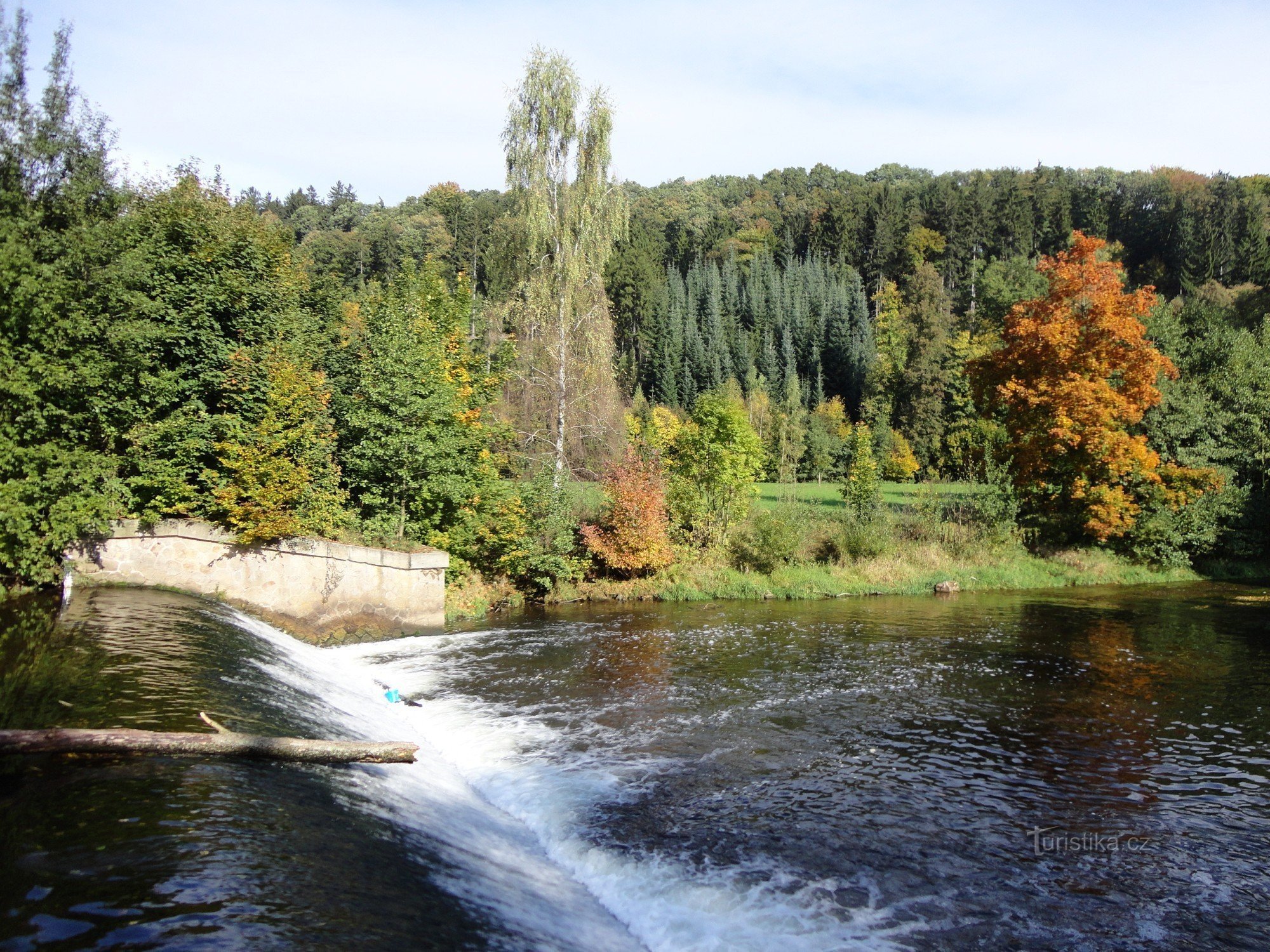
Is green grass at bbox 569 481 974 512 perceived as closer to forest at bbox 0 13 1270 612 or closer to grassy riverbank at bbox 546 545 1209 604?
forest at bbox 0 13 1270 612

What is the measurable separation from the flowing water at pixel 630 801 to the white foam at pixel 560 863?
3 cm

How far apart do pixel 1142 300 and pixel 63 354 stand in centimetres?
3179

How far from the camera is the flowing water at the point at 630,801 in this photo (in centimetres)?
572

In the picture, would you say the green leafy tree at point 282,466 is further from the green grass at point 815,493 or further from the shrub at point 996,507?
the shrub at point 996,507

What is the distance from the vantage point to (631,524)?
2380 centimetres

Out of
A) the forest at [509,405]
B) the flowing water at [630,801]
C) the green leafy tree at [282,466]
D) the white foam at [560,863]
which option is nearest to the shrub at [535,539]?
the forest at [509,405]

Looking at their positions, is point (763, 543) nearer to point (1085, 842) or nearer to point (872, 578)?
point (872, 578)

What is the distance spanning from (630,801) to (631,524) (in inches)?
582

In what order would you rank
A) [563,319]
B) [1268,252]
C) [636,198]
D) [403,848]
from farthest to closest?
1. [636,198]
2. [1268,252]
3. [563,319]
4. [403,848]

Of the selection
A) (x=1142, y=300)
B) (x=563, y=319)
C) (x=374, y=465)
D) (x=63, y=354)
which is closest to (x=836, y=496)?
(x=1142, y=300)

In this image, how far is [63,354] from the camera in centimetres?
1598

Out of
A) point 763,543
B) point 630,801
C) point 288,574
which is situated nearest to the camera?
point 630,801

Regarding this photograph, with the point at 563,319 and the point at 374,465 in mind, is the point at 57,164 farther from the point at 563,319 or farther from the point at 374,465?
the point at 563,319

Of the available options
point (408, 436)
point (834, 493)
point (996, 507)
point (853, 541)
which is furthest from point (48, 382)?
point (834, 493)
